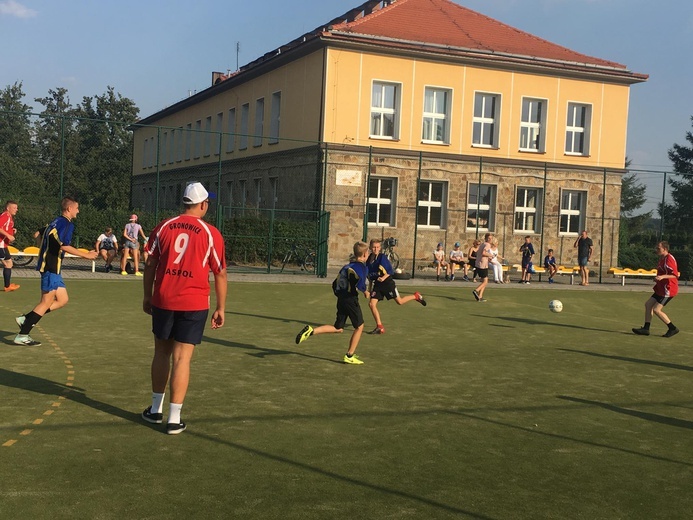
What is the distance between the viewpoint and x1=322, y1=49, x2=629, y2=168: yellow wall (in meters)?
33.5

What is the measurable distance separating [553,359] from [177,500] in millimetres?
7866

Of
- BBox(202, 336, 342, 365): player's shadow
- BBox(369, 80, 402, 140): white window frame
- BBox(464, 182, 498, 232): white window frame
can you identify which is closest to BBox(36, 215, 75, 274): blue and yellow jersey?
BBox(202, 336, 342, 365): player's shadow

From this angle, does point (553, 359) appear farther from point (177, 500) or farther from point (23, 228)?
point (23, 228)

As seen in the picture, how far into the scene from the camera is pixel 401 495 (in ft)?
18.9

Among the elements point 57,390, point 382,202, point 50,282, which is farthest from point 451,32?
point 57,390

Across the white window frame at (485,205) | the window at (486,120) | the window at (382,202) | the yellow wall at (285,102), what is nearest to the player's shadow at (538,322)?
the yellow wall at (285,102)

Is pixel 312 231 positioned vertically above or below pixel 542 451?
above

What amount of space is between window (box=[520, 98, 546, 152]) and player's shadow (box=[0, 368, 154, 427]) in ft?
99.2

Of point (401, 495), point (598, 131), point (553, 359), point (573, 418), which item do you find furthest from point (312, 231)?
point (401, 495)

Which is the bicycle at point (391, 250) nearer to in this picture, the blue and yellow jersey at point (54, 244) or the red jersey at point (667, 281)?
the red jersey at point (667, 281)

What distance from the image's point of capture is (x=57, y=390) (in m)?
8.62

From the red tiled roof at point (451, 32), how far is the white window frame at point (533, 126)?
1845 mm

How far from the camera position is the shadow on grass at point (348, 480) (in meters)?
5.49

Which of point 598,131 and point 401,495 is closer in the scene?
point 401,495
